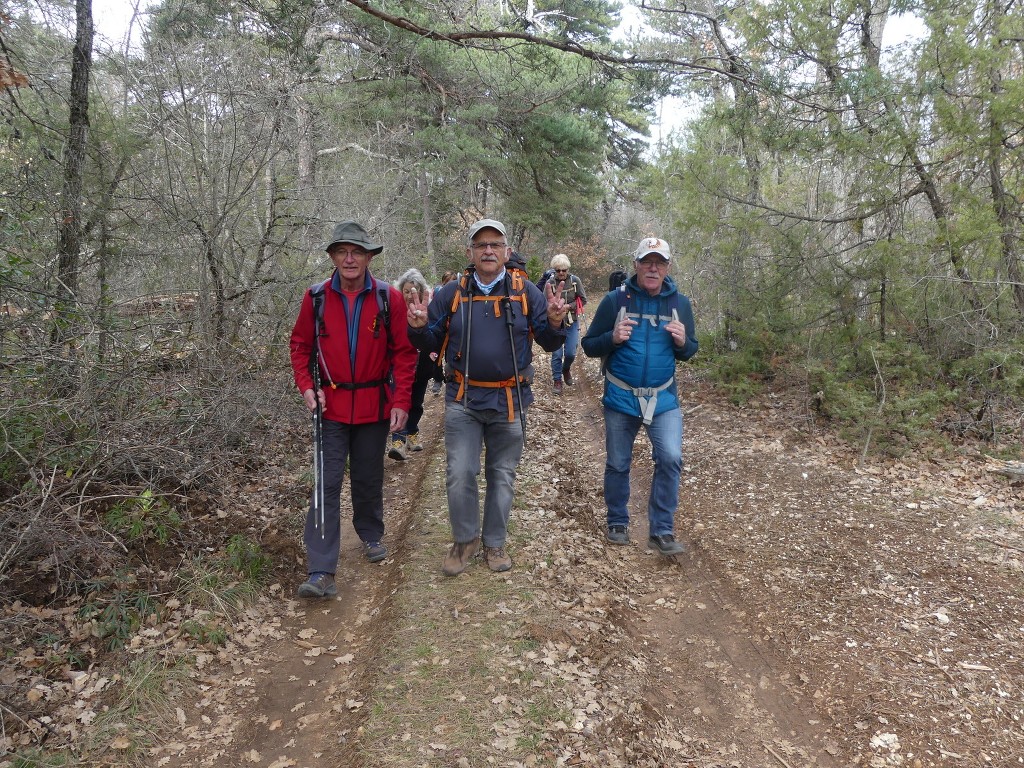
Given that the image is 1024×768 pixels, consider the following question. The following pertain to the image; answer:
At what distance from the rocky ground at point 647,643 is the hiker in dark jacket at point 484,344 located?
40.2 inches

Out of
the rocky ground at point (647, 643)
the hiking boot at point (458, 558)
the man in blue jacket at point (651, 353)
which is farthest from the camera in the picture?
the man in blue jacket at point (651, 353)

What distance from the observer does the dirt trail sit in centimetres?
346

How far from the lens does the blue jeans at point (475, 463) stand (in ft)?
15.1

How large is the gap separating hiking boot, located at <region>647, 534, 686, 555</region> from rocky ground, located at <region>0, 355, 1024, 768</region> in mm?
120

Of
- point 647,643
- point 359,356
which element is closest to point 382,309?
point 359,356

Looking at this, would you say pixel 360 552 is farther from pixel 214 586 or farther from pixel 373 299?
pixel 373 299

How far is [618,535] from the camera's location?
18.6 feet

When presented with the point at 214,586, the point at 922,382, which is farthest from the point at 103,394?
the point at 922,382

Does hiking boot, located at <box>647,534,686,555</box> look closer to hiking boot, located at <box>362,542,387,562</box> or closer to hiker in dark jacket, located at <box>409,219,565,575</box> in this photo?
hiker in dark jacket, located at <box>409,219,565,575</box>

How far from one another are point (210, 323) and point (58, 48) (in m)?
3.02

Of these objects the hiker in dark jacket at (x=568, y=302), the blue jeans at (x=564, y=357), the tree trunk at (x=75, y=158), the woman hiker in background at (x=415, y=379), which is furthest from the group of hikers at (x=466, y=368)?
the blue jeans at (x=564, y=357)

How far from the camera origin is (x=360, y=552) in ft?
18.4

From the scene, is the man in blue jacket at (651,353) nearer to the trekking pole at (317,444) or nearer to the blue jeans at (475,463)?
the blue jeans at (475,463)

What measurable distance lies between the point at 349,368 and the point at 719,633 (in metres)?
3.24
